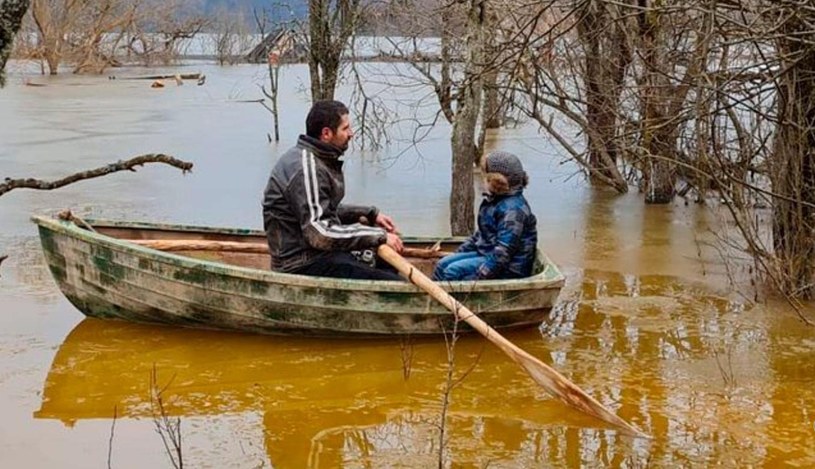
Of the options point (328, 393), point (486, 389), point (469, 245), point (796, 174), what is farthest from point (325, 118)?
point (796, 174)

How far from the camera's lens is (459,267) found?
6883 mm

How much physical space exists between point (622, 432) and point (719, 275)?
3.83 meters

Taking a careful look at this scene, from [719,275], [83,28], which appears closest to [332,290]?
[719,275]

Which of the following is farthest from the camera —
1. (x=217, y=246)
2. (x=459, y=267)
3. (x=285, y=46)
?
(x=285, y=46)

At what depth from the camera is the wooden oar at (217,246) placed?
731 cm

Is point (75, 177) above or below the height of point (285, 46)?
below

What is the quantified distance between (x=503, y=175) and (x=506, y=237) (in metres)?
0.37

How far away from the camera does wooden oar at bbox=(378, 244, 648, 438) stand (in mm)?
5297

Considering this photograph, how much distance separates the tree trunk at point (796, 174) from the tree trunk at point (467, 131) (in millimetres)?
2194

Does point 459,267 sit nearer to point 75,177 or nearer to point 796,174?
point 796,174

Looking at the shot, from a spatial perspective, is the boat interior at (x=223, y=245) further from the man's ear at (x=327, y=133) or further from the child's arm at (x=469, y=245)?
the man's ear at (x=327, y=133)

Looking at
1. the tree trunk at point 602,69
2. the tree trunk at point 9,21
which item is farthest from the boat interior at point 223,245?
the tree trunk at point 9,21

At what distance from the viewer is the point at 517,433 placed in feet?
17.3

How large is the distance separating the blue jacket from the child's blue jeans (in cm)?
5
